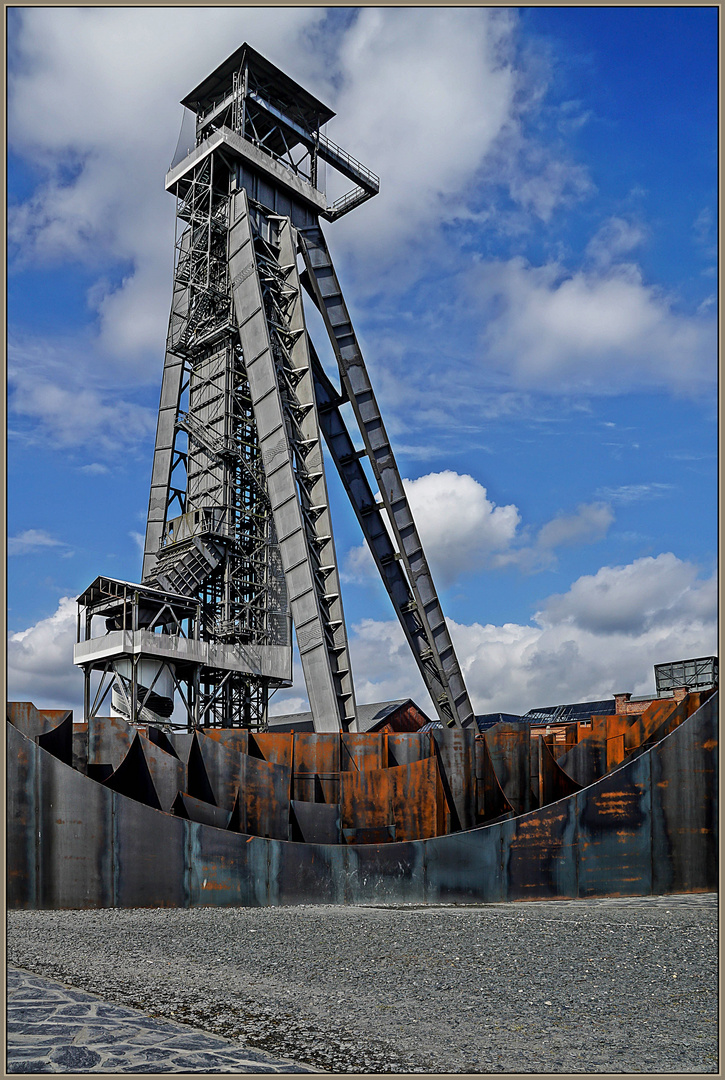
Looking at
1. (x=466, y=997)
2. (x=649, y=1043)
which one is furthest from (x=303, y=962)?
(x=649, y=1043)

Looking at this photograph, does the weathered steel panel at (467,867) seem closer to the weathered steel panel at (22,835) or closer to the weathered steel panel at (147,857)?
the weathered steel panel at (147,857)

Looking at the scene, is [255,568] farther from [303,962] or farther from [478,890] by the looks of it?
[303,962]

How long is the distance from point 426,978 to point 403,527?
93.7 ft

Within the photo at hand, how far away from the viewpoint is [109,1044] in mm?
4965

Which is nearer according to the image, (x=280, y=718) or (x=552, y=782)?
(x=552, y=782)

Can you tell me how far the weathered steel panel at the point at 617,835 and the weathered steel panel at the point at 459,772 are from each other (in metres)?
2.24

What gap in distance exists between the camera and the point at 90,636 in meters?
36.8

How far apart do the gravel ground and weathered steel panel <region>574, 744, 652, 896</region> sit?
0.55 metres

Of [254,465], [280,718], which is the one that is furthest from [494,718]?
[254,465]

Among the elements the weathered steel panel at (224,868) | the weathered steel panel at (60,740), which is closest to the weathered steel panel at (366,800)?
the weathered steel panel at (224,868)

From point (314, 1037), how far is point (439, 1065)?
85cm

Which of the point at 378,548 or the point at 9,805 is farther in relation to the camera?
the point at 378,548

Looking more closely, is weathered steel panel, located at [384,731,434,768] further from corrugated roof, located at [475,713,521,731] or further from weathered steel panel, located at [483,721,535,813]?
corrugated roof, located at [475,713,521,731]

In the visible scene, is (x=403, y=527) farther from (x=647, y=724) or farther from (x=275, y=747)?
(x=647, y=724)
